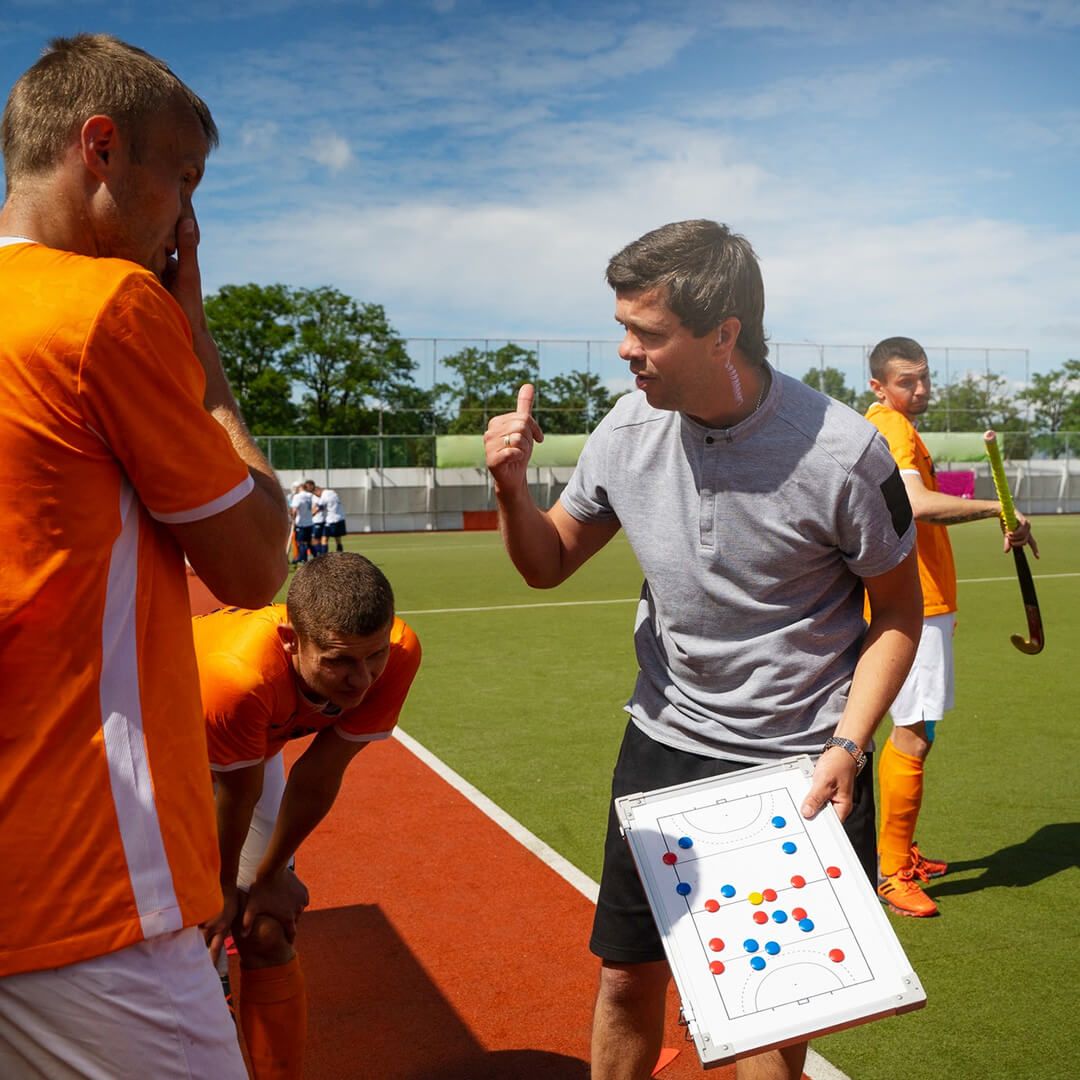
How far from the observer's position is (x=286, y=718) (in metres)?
3.20

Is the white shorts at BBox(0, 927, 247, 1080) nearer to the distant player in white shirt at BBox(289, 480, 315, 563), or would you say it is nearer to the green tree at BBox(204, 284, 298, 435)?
→ the distant player in white shirt at BBox(289, 480, 315, 563)

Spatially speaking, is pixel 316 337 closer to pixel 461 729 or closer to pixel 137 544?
pixel 461 729

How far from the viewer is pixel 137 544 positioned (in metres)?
1.68

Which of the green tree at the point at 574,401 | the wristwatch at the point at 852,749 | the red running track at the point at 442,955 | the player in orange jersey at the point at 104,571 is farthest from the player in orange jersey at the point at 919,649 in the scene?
the green tree at the point at 574,401

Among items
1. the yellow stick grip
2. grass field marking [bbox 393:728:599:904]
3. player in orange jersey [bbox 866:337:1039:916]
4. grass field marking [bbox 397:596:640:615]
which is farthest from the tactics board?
grass field marking [bbox 397:596:640:615]

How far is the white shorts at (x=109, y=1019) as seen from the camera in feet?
5.33

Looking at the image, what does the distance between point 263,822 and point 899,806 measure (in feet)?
9.61

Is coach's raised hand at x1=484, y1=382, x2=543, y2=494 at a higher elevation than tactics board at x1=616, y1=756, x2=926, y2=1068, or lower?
higher

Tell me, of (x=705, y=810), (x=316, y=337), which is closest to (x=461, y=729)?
(x=705, y=810)

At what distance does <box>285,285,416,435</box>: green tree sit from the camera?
67.9 m

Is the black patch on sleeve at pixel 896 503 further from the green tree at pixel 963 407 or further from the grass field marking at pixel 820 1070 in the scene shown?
the green tree at pixel 963 407

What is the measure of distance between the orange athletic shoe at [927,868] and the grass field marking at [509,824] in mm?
1513

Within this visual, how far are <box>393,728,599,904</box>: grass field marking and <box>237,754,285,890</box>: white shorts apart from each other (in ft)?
5.75

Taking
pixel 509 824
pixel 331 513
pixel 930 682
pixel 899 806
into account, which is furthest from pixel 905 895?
pixel 331 513
